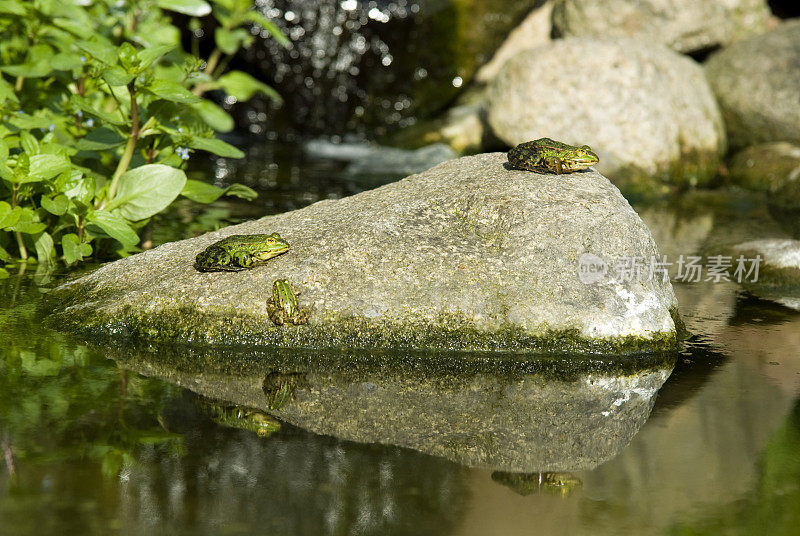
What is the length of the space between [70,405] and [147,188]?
1855 millimetres

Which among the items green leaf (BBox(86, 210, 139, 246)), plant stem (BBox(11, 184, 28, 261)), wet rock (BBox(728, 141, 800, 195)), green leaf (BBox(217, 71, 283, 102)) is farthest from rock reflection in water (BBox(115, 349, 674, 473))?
wet rock (BBox(728, 141, 800, 195))

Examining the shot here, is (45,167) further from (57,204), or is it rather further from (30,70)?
(30,70)

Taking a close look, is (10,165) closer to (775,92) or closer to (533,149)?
(533,149)

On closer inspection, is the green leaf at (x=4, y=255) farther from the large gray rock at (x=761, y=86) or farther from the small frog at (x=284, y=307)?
the large gray rock at (x=761, y=86)

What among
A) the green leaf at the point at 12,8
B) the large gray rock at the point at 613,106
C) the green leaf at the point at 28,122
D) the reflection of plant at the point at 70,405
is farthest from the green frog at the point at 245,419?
the large gray rock at the point at 613,106

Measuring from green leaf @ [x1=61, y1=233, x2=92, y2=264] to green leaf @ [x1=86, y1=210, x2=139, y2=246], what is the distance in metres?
0.17

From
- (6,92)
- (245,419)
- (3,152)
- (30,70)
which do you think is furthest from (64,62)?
(245,419)

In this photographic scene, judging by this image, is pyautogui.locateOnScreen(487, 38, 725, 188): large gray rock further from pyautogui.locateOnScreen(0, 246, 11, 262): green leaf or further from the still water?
pyautogui.locateOnScreen(0, 246, 11, 262): green leaf

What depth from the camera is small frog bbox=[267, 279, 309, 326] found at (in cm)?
378

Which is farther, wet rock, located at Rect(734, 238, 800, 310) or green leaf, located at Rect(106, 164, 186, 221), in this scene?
wet rock, located at Rect(734, 238, 800, 310)

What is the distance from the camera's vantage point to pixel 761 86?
9.63 metres

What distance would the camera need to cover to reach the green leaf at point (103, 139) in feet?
16.2

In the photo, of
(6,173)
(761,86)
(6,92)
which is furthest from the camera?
(761,86)

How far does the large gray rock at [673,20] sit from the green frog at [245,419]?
840 centimetres
